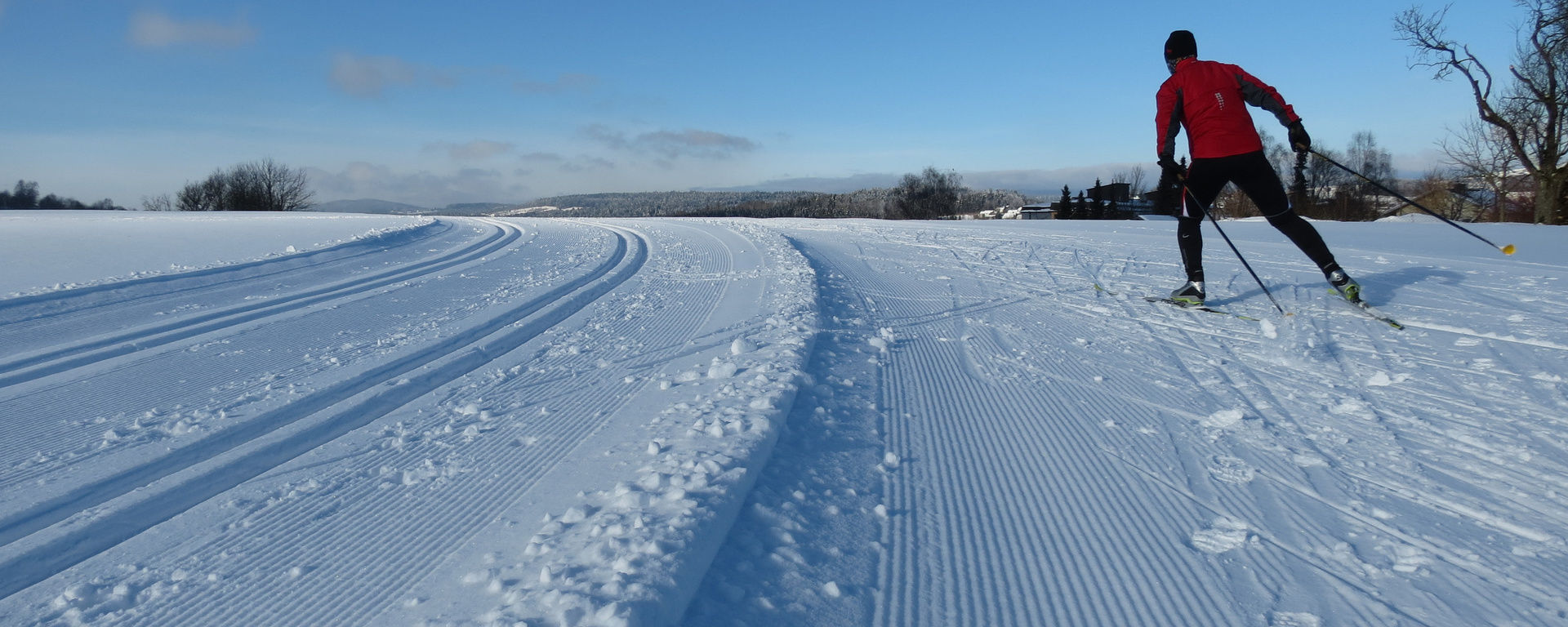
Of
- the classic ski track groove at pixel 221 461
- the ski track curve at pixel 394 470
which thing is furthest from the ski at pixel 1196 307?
the classic ski track groove at pixel 221 461

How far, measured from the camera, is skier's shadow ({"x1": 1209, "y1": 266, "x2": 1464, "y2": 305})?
17.6 feet

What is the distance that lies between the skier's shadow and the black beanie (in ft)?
6.24

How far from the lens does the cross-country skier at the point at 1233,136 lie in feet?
16.1

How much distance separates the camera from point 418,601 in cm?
181

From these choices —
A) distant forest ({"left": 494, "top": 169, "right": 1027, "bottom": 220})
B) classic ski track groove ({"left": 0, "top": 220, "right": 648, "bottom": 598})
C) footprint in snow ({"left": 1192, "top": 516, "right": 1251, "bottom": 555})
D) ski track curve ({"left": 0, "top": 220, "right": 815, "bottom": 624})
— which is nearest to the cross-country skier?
ski track curve ({"left": 0, "top": 220, "right": 815, "bottom": 624})

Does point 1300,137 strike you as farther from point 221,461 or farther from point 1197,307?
point 221,461

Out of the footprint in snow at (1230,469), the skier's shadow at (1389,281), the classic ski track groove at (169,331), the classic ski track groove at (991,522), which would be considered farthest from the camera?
the skier's shadow at (1389,281)

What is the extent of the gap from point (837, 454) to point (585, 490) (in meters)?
0.91

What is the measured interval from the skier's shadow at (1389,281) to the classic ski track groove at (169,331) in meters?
7.69

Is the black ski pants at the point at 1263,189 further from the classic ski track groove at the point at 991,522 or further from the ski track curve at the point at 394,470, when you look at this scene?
the ski track curve at the point at 394,470

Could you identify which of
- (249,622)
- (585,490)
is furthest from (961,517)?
(249,622)

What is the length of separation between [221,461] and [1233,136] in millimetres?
6061

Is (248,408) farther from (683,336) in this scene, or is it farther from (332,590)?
(683,336)

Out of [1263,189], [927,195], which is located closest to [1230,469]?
[1263,189]
